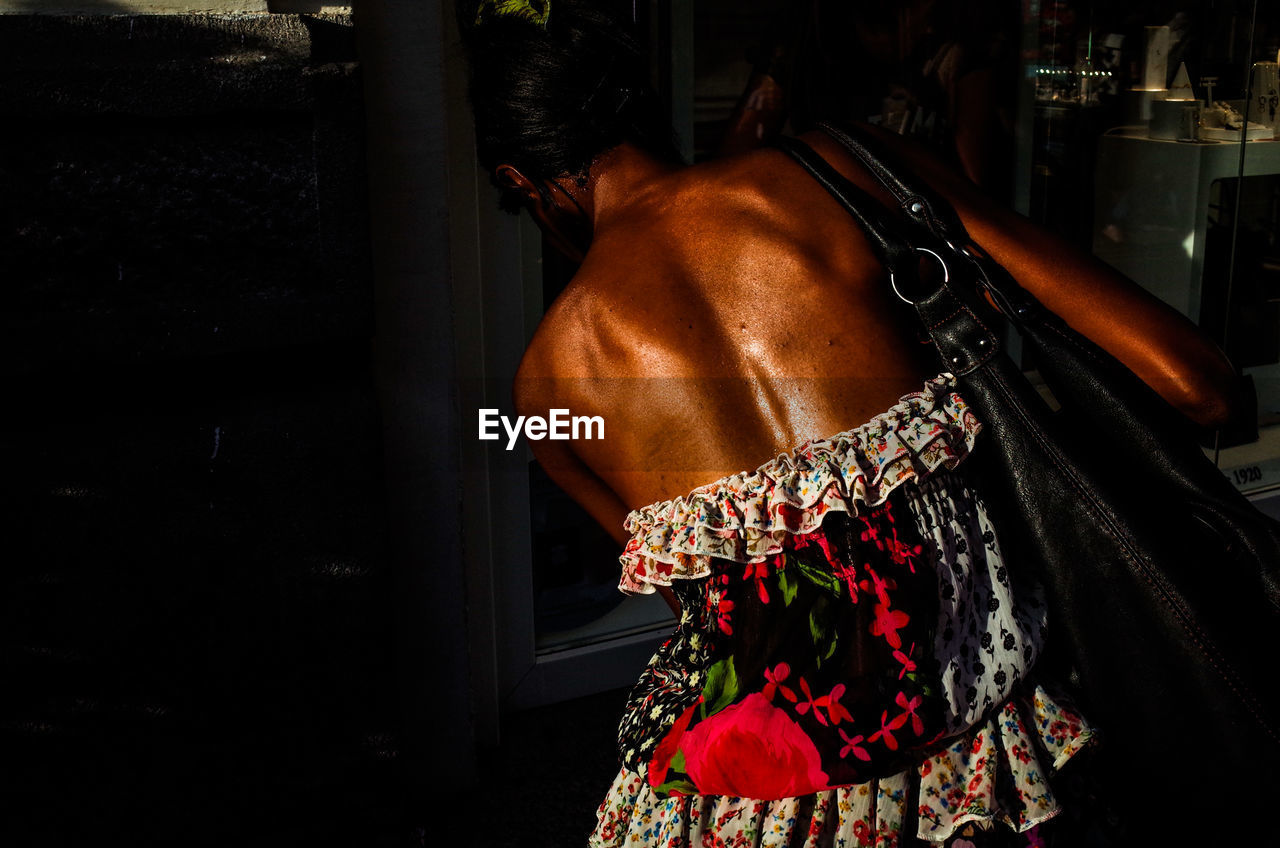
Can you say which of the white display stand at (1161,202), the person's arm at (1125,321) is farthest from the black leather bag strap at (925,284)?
the white display stand at (1161,202)

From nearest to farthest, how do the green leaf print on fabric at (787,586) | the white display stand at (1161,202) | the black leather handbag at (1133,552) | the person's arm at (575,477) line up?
the black leather handbag at (1133,552) < the green leaf print on fabric at (787,586) < the person's arm at (575,477) < the white display stand at (1161,202)

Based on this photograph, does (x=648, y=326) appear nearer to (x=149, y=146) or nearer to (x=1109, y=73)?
(x=149, y=146)

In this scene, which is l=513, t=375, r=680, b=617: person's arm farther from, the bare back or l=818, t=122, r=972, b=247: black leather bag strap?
l=818, t=122, r=972, b=247: black leather bag strap

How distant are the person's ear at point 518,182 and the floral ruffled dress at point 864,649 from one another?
63cm

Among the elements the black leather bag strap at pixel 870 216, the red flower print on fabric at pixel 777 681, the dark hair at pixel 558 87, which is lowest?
the red flower print on fabric at pixel 777 681

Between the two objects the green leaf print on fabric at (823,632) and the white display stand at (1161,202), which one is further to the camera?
the white display stand at (1161,202)

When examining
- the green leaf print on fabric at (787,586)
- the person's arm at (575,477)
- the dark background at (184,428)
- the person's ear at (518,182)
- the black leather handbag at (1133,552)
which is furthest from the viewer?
the dark background at (184,428)

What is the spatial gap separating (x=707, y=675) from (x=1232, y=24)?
4321 mm

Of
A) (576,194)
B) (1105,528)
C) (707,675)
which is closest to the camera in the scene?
(1105,528)

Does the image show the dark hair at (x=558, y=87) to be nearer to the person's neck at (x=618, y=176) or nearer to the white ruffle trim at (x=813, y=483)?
the person's neck at (x=618, y=176)

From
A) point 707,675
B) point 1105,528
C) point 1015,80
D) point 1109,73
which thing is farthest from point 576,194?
point 1109,73

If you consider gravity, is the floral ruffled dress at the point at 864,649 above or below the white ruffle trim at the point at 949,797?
above

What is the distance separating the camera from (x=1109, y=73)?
454 cm

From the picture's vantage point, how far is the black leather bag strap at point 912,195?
1.59m
